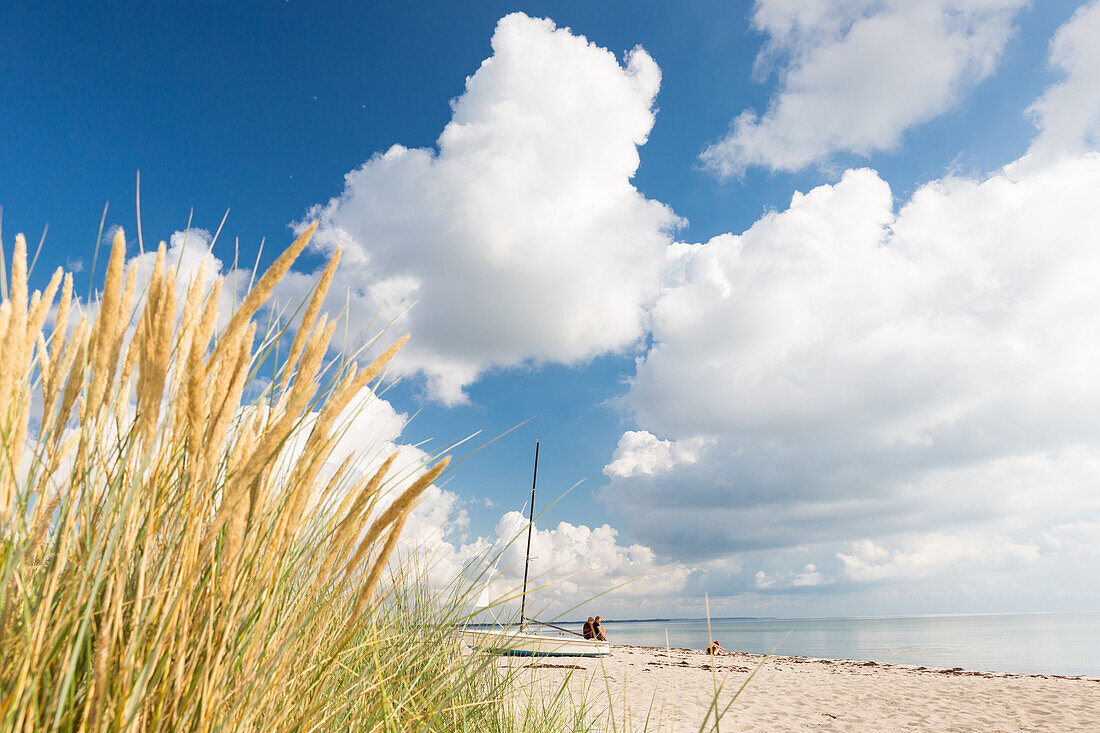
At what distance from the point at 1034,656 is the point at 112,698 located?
41.8 meters

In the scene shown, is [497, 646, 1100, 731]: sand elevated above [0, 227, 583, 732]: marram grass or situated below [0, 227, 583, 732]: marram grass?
below

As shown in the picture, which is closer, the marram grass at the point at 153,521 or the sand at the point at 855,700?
the marram grass at the point at 153,521

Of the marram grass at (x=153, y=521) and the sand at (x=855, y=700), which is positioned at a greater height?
the marram grass at (x=153, y=521)

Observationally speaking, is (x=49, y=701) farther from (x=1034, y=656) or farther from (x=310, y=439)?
(x=1034, y=656)

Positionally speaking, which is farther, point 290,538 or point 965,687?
point 965,687

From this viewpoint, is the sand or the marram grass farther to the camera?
the sand

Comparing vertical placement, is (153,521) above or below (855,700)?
above

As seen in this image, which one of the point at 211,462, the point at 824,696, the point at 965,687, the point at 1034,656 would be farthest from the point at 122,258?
the point at 1034,656

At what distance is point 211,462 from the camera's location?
944mm

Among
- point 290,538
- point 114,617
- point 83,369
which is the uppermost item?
point 83,369

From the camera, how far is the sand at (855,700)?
29.9 feet

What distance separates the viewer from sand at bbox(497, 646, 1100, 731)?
911 cm

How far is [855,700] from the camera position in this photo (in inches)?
468

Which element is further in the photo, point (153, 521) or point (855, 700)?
point (855, 700)
